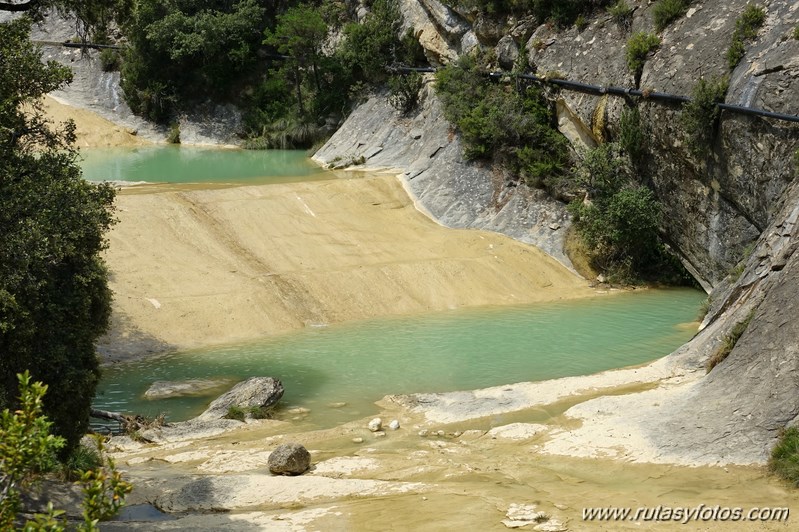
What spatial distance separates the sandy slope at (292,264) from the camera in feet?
74.0

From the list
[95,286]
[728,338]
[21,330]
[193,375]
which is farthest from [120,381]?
[728,338]

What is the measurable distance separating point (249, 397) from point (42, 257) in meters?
5.83

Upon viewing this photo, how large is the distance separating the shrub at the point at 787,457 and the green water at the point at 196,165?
2133 cm

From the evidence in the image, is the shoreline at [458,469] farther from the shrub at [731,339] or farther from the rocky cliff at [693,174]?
the rocky cliff at [693,174]

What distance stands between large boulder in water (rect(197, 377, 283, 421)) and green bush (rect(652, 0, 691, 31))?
15.6m

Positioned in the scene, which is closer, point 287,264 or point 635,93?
point 287,264

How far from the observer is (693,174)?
2439 centimetres

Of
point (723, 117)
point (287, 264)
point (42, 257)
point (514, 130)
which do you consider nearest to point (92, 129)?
point (287, 264)

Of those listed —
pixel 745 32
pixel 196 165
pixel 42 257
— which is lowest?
pixel 196 165

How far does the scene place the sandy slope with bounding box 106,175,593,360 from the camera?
888 inches

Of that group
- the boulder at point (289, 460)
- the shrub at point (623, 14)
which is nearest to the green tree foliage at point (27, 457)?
the boulder at point (289, 460)

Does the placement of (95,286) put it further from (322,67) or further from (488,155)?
(322,67)

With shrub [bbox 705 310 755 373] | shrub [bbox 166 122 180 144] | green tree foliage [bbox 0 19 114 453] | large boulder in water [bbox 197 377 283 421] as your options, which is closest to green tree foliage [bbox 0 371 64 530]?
green tree foliage [bbox 0 19 114 453]

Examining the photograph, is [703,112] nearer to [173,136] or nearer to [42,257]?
[42,257]
